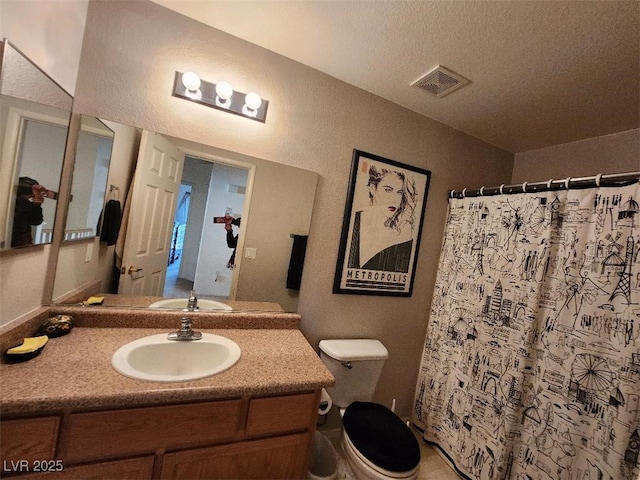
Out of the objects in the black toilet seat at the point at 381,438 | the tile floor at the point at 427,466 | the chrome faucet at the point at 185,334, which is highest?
the chrome faucet at the point at 185,334

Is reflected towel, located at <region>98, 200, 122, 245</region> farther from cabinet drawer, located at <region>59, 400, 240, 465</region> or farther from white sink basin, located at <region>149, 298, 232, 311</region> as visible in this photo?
cabinet drawer, located at <region>59, 400, 240, 465</region>

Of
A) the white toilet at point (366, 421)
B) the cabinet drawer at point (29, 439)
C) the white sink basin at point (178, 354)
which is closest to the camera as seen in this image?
the cabinet drawer at point (29, 439)

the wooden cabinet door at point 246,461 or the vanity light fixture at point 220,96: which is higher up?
the vanity light fixture at point 220,96

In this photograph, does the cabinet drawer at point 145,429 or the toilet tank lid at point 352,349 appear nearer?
the cabinet drawer at point 145,429

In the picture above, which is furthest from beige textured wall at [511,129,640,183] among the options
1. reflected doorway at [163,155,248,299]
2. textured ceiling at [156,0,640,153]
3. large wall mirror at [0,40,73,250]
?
large wall mirror at [0,40,73,250]

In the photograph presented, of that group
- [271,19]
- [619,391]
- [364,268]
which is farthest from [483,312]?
[271,19]

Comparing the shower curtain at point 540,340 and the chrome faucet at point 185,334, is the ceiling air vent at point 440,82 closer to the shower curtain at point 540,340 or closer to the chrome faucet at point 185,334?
the shower curtain at point 540,340

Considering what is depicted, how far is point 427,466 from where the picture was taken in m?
1.62

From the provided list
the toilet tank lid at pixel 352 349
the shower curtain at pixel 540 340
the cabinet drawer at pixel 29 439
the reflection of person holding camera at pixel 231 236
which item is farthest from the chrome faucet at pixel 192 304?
the shower curtain at pixel 540 340

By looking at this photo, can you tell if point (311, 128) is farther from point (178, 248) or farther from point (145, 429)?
point (145, 429)

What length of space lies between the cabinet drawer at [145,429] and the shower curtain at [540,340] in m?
1.43

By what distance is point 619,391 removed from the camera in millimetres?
1037

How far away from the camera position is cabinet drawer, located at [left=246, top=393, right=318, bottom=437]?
95cm

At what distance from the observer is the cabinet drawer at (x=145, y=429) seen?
759 millimetres
